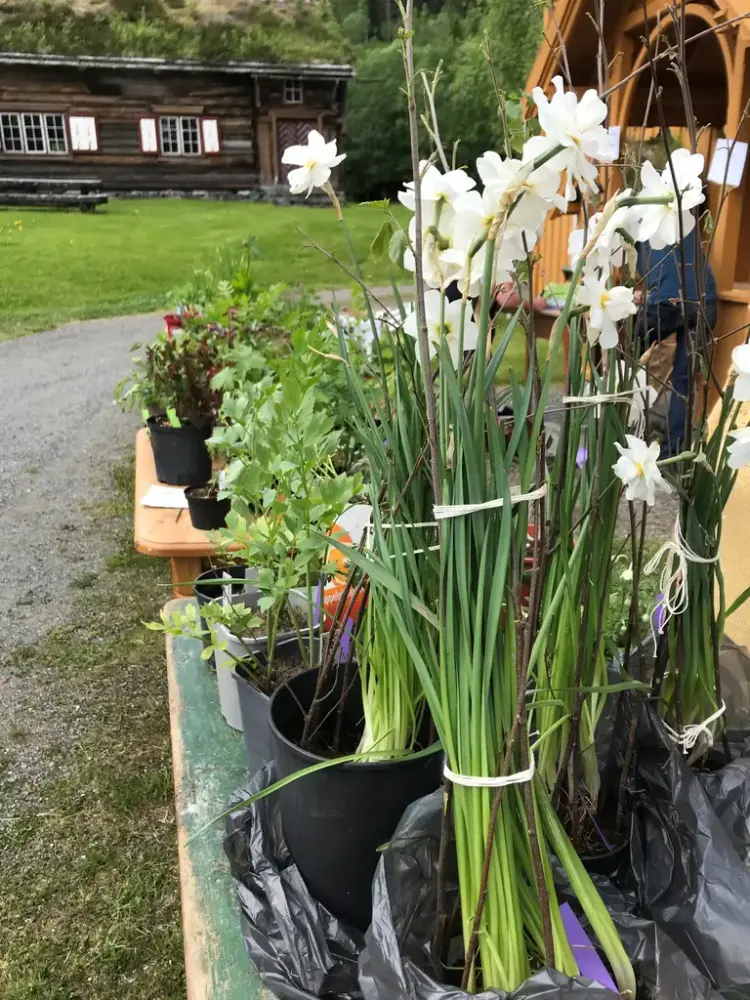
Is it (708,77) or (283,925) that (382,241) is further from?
(708,77)

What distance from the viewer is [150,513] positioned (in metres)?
2.04

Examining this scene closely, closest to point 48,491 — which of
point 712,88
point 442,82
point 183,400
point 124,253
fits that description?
point 124,253

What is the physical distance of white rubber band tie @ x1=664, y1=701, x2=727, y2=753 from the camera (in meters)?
0.87

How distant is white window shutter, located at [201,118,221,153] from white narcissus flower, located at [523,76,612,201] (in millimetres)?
5963

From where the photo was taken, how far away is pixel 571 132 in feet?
1.57

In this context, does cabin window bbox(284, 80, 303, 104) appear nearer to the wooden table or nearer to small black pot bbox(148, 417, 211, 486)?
small black pot bbox(148, 417, 211, 486)

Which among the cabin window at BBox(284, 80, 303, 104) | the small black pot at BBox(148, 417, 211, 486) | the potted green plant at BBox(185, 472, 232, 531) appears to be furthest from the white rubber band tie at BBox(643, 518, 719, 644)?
the cabin window at BBox(284, 80, 303, 104)

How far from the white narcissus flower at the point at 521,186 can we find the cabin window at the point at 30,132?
524cm

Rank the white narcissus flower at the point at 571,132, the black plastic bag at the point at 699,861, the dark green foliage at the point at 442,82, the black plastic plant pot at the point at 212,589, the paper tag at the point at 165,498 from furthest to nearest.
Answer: the dark green foliage at the point at 442,82, the paper tag at the point at 165,498, the black plastic plant pot at the point at 212,589, the black plastic bag at the point at 699,861, the white narcissus flower at the point at 571,132

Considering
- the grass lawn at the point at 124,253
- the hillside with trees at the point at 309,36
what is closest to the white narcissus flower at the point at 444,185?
the grass lawn at the point at 124,253

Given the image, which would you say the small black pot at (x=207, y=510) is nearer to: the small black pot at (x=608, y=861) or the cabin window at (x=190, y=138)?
the small black pot at (x=608, y=861)

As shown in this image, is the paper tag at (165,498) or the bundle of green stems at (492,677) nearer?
Answer: the bundle of green stems at (492,677)

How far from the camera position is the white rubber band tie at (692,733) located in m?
0.87

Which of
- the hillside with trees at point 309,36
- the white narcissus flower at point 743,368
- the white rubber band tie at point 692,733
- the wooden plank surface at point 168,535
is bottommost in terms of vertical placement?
the wooden plank surface at point 168,535
